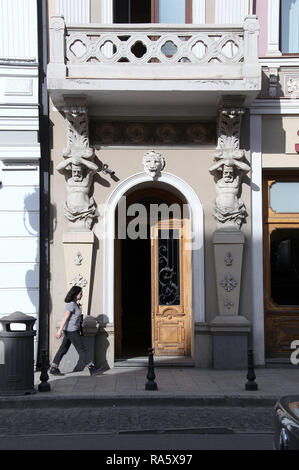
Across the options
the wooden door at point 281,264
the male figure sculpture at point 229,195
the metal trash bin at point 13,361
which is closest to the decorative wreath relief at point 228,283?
the wooden door at point 281,264

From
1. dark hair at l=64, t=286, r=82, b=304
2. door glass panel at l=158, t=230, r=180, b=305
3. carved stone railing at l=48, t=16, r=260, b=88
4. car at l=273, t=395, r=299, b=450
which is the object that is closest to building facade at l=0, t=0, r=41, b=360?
carved stone railing at l=48, t=16, r=260, b=88

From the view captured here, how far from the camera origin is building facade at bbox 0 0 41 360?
1308 cm

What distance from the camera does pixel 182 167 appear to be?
1368 centimetres

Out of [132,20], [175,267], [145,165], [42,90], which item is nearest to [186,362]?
[175,267]

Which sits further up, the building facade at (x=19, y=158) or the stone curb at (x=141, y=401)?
the building facade at (x=19, y=158)

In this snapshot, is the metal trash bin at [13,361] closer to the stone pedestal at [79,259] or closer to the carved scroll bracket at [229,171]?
the stone pedestal at [79,259]

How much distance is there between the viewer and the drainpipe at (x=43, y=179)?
43.3 ft

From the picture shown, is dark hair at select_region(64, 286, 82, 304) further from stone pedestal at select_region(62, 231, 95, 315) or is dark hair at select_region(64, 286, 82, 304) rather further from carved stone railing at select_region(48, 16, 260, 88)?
carved stone railing at select_region(48, 16, 260, 88)

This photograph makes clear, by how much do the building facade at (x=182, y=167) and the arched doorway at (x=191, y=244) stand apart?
A: 0.02m

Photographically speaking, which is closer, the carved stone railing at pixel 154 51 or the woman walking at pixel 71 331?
the woman walking at pixel 71 331

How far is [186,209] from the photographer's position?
1404 centimetres

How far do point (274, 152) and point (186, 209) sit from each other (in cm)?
210

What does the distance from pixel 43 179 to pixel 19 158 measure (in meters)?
0.62

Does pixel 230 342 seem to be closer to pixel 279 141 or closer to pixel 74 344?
pixel 74 344
